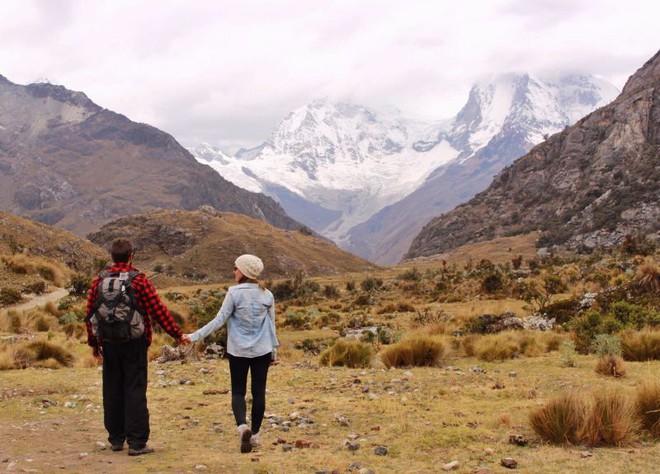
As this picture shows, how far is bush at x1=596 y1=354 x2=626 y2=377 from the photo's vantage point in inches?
419

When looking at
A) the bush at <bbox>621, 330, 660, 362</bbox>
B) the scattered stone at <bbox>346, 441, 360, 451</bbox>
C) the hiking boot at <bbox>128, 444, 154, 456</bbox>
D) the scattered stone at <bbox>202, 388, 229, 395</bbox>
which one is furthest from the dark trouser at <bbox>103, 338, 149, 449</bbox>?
the bush at <bbox>621, 330, 660, 362</bbox>

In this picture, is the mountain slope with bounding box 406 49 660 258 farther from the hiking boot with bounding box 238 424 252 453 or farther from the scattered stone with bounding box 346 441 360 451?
the hiking boot with bounding box 238 424 252 453

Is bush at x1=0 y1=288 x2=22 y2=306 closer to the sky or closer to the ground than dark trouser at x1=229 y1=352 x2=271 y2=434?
closer to the sky

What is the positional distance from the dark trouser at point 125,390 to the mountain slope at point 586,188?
8644 centimetres

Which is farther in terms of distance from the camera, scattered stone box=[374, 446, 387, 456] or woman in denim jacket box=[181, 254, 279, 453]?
woman in denim jacket box=[181, 254, 279, 453]

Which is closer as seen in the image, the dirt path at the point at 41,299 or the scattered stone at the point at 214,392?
the scattered stone at the point at 214,392

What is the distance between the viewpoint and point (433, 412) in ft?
28.1

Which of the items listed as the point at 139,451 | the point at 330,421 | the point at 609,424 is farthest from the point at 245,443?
the point at 609,424

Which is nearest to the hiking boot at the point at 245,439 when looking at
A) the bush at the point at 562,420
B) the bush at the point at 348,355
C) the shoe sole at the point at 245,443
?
the shoe sole at the point at 245,443

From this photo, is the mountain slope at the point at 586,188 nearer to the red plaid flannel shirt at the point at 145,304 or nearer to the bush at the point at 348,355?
the bush at the point at 348,355

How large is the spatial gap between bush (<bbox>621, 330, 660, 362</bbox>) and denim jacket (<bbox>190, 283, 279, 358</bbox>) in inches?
325

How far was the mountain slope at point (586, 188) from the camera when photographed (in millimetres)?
94188

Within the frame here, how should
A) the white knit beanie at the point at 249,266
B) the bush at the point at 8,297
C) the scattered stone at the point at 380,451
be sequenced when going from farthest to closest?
the bush at the point at 8,297
the white knit beanie at the point at 249,266
the scattered stone at the point at 380,451

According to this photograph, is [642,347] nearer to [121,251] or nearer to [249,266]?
[249,266]
